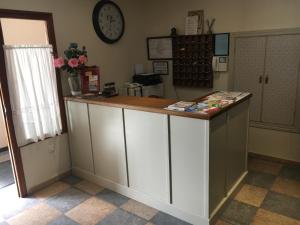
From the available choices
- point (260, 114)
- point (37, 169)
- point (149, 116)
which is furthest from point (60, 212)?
point (260, 114)

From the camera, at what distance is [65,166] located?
131 inches

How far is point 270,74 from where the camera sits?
331 centimetres

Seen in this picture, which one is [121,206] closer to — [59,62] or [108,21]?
[59,62]

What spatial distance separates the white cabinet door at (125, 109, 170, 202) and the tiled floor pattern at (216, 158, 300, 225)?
663 mm

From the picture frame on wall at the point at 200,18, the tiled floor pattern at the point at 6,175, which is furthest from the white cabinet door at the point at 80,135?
the picture frame on wall at the point at 200,18

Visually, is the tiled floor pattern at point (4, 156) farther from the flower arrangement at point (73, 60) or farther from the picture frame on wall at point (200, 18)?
the picture frame on wall at point (200, 18)

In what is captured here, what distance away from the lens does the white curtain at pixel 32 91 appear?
266 centimetres

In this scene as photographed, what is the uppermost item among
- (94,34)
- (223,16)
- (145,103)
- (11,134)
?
(223,16)

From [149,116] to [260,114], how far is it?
1.89 metres

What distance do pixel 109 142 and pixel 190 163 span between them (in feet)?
3.29

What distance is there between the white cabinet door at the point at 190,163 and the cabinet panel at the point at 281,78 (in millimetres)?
1774

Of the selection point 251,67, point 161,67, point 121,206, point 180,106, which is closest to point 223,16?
point 251,67

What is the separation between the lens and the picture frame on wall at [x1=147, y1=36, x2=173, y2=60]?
4080 millimetres

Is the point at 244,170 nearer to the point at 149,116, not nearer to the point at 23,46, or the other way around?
the point at 149,116
